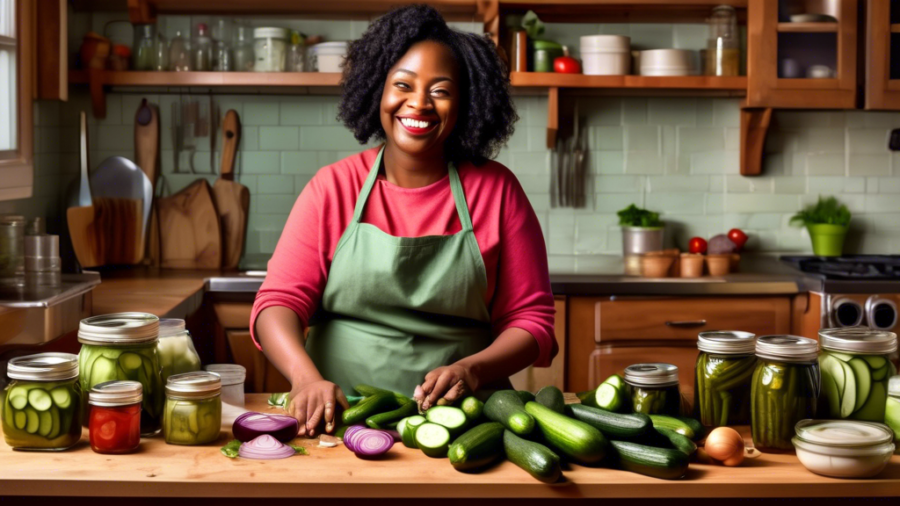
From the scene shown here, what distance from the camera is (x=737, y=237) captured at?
14.5 feet

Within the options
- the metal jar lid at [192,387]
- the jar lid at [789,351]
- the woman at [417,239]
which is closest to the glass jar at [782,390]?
the jar lid at [789,351]

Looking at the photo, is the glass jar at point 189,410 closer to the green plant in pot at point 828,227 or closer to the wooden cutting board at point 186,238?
the wooden cutting board at point 186,238

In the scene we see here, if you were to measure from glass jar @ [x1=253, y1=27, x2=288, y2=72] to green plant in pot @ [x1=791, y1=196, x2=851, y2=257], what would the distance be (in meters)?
2.50

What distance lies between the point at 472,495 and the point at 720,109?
346 centimetres

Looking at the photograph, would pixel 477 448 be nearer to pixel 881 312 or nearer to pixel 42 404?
pixel 42 404

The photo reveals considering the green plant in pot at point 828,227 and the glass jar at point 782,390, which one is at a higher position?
the green plant in pot at point 828,227

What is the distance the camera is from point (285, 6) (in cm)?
425

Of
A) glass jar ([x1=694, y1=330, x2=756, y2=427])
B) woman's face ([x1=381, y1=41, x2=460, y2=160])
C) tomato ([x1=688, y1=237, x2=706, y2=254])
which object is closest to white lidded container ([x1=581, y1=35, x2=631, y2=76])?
tomato ([x1=688, y1=237, x2=706, y2=254])

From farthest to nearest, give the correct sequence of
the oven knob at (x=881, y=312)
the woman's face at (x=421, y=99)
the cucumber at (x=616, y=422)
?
the oven knob at (x=881, y=312) < the woman's face at (x=421, y=99) < the cucumber at (x=616, y=422)

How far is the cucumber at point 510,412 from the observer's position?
1542 millimetres

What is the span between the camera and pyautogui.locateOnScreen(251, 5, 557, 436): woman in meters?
2.22

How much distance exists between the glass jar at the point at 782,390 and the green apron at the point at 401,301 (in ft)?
2.63

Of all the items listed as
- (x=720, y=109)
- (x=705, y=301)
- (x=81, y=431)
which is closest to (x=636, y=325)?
(x=705, y=301)

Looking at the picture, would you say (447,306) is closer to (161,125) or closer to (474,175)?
(474,175)
